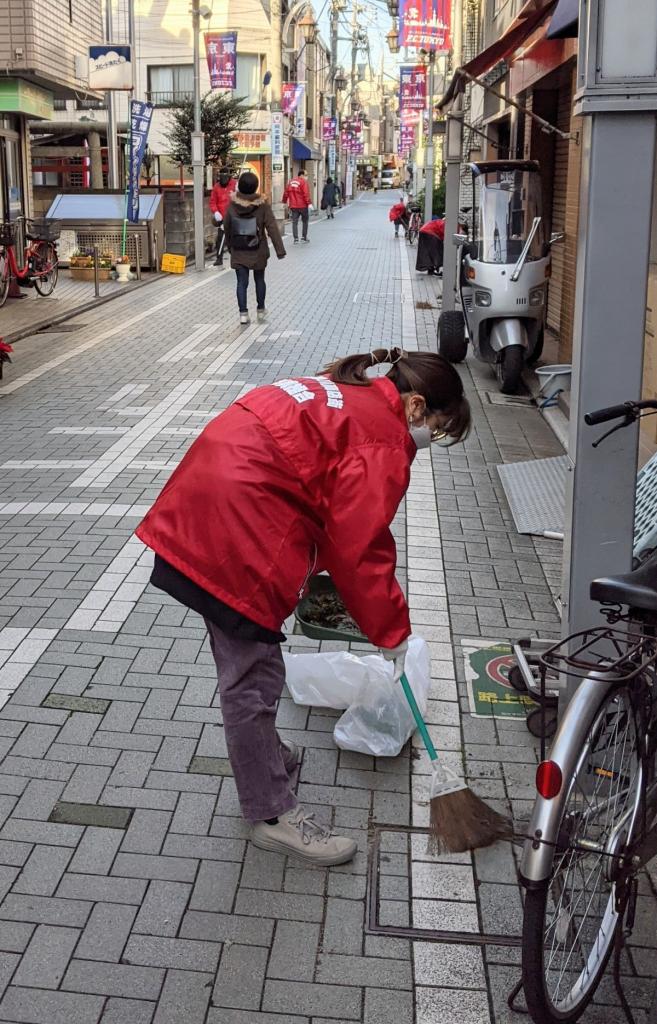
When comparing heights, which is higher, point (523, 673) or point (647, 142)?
point (647, 142)

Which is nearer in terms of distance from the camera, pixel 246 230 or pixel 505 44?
pixel 505 44

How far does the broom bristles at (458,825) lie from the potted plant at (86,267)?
18.9 metres

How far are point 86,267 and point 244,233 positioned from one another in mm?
6758

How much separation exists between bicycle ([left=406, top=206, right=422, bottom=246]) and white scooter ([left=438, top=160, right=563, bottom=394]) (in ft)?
70.2

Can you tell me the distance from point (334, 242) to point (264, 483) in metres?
31.6

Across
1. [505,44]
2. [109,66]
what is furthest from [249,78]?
[505,44]

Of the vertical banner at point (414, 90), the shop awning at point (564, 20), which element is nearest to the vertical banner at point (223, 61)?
the vertical banner at point (414, 90)

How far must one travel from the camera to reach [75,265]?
2117cm

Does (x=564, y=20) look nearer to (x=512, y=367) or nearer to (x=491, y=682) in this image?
(x=512, y=367)

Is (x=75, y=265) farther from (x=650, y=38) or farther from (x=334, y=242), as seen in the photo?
(x=650, y=38)

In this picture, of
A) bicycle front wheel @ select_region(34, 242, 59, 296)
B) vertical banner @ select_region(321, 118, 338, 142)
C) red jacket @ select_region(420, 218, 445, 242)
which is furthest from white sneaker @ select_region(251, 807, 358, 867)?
vertical banner @ select_region(321, 118, 338, 142)

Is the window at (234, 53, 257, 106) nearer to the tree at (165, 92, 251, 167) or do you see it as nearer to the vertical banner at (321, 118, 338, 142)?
the tree at (165, 92, 251, 167)

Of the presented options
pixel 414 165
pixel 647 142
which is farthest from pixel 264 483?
pixel 414 165

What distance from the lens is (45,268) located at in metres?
18.4
